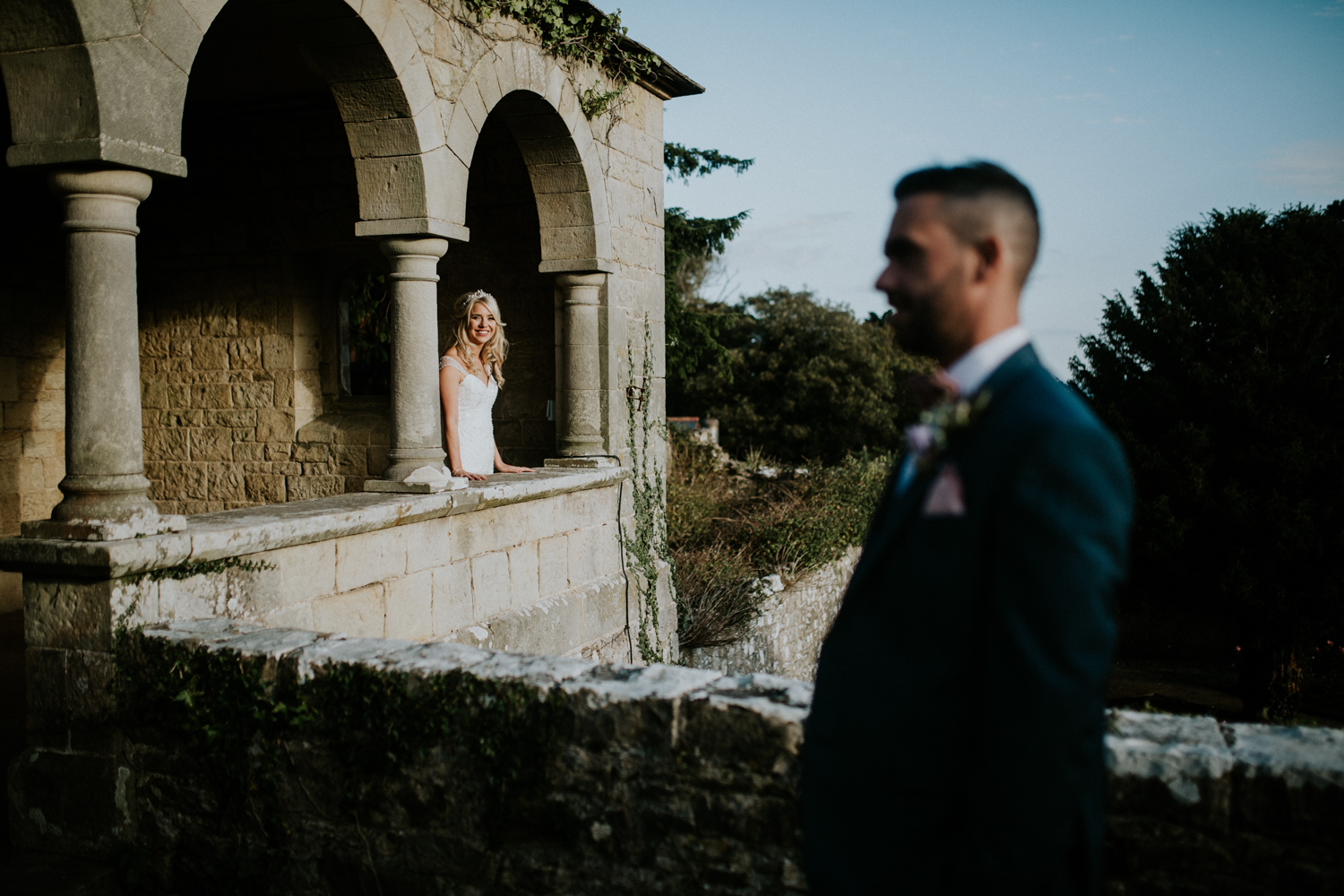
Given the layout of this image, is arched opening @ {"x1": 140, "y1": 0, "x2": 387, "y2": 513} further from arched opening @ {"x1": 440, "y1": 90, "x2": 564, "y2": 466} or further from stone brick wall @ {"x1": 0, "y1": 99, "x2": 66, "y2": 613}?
arched opening @ {"x1": 440, "y1": 90, "x2": 564, "y2": 466}

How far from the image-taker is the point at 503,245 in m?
7.32

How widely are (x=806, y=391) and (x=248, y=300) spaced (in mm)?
20215

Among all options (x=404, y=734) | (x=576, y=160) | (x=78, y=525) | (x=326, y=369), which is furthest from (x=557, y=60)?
(x=404, y=734)

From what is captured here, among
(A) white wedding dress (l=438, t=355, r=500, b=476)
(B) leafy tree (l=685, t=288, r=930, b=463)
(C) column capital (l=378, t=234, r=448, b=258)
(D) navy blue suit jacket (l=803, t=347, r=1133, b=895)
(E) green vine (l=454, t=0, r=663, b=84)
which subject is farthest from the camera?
(B) leafy tree (l=685, t=288, r=930, b=463)

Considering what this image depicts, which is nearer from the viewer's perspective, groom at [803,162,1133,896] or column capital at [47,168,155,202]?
groom at [803,162,1133,896]

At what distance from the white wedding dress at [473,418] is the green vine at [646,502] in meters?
1.67

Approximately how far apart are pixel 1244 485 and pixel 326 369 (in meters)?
14.3

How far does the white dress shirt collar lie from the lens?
1282 mm

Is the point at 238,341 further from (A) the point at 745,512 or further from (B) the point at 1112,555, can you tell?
(B) the point at 1112,555

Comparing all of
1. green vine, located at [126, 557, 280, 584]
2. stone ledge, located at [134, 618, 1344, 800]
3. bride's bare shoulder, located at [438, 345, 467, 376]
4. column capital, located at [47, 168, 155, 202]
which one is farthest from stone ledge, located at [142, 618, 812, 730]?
bride's bare shoulder, located at [438, 345, 467, 376]

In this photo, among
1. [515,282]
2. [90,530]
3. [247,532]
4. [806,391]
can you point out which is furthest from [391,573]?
[806,391]

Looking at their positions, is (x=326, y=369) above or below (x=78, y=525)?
above

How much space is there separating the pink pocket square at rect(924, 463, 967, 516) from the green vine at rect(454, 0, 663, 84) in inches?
202

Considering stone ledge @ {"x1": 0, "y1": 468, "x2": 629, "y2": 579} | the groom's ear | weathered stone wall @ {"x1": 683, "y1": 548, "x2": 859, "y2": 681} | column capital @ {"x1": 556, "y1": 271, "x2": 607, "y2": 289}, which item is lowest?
weathered stone wall @ {"x1": 683, "y1": 548, "x2": 859, "y2": 681}
